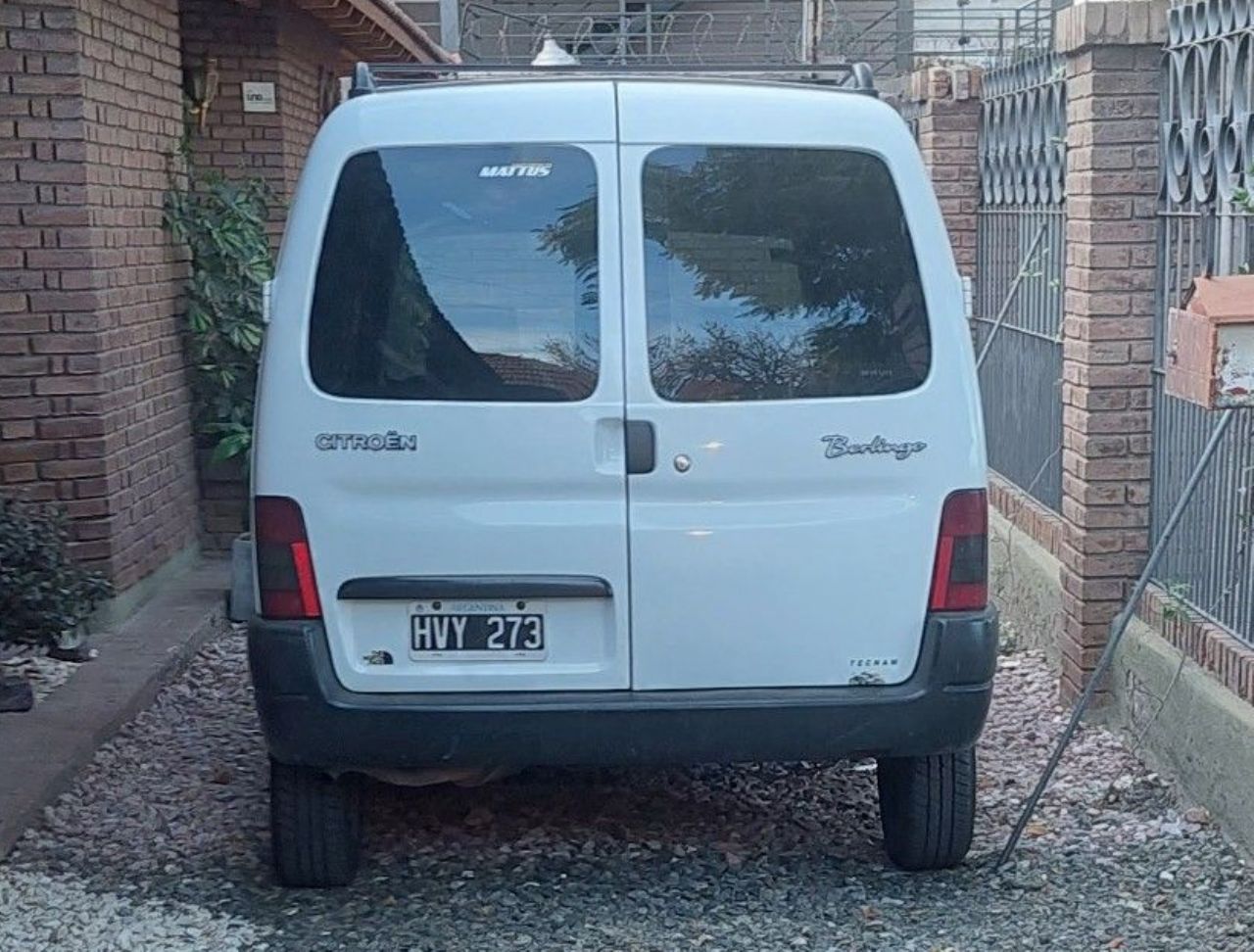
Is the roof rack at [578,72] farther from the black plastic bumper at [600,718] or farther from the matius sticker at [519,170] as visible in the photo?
the black plastic bumper at [600,718]

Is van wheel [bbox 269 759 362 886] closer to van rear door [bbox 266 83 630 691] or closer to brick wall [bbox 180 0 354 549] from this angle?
van rear door [bbox 266 83 630 691]

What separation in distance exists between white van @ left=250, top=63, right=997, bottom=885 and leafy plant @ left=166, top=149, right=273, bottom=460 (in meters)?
4.96

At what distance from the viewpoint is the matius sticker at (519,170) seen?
4.51 meters

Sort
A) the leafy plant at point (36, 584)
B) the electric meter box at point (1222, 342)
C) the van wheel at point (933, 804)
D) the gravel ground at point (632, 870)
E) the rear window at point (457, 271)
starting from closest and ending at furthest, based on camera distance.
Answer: the electric meter box at point (1222, 342) < the rear window at point (457, 271) < the gravel ground at point (632, 870) < the van wheel at point (933, 804) < the leafy plant at point (36, 584)

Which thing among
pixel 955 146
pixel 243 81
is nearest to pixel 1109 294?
pixel 955 146

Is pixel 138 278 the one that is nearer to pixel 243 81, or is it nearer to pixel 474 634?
pixel 243 81

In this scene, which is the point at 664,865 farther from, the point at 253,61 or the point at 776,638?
the point at 253,61

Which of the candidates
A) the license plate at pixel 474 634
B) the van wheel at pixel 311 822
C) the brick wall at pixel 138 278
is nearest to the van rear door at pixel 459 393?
the license plate at pixel 474 634

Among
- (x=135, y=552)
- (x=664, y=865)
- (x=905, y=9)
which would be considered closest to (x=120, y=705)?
(x=135, y=552)

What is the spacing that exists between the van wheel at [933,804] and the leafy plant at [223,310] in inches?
204

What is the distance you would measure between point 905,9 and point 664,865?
69.1 ft

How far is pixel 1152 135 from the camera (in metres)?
6.15

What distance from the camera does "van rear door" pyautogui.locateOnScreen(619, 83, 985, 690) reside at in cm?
447

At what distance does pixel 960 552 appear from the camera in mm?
4555
